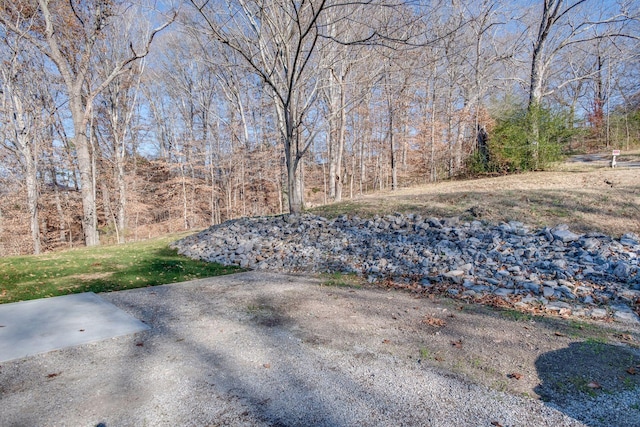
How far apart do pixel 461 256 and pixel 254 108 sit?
57.6 feet

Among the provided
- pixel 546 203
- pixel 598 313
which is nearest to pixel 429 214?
pixel 546 203

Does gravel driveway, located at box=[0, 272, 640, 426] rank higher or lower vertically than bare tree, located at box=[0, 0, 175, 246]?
lower

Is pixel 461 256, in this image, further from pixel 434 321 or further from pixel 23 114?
pixel 23 114

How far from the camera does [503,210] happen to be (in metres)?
6.52

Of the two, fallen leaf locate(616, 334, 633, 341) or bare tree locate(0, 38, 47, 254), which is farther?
bare tree locate(0, 38, 47, 254)

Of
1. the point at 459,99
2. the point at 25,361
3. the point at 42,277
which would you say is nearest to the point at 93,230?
the point at 42,277

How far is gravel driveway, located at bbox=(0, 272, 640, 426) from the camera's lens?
186 cm

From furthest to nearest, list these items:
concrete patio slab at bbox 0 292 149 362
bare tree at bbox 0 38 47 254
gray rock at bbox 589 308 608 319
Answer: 1. bare tree at bbox 0 38 47 254
2. gray rock at bbox 589 308 608 319
3. concrete patio slab at bbox 0 292 149 362

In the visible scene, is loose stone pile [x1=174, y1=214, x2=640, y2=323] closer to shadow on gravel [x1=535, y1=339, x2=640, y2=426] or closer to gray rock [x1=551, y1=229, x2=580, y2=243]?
gray rock [x1=551, y1=229, x2=580, y2=243]

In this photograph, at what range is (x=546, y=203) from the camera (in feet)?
21.8

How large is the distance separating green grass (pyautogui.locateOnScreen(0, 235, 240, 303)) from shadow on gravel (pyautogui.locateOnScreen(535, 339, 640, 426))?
4.62 m

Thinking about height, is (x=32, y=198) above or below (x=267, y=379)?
above

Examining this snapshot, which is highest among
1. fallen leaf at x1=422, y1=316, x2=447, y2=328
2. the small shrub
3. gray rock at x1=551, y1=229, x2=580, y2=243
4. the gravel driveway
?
the small shrub

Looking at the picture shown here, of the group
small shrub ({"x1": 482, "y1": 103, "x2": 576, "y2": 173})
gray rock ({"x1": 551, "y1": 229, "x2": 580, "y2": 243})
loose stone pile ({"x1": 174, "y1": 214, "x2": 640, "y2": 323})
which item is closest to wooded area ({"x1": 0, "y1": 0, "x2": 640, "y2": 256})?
small shrub ({"x1": 482, "y1": 103, "x2": 576, "y2": 173})
